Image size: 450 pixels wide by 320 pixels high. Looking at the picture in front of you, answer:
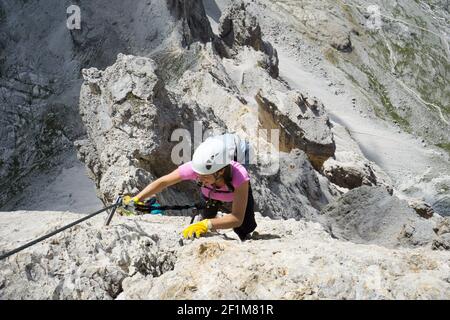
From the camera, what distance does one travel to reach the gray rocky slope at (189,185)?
569 cm

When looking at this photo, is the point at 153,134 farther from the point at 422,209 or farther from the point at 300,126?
the point at 300,126

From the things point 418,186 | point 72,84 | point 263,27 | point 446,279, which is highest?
point 446,279

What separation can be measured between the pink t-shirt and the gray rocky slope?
729 mm

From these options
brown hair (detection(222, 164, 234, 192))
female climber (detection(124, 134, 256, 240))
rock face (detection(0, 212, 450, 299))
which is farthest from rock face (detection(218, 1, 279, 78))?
rock face (detection(0, 212, 450, 299))

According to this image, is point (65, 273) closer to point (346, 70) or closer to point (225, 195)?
point (225, 195)

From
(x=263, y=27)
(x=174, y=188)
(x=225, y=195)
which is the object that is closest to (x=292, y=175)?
(x=174, y=188)

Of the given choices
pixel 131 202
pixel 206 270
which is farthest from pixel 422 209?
pixel 206 270

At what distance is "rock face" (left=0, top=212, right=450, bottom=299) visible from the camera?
17.8 ft

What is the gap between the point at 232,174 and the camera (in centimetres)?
732

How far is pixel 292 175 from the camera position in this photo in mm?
20328

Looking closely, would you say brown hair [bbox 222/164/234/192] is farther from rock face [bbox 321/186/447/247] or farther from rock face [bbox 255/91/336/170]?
rock face [bbox 255/91/336/170]

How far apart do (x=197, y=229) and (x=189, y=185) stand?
7691 mm

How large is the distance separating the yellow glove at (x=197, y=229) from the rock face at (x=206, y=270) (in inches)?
9.8

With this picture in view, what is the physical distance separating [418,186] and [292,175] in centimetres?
2779
